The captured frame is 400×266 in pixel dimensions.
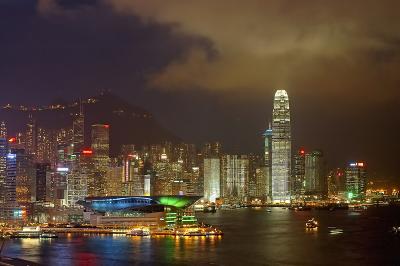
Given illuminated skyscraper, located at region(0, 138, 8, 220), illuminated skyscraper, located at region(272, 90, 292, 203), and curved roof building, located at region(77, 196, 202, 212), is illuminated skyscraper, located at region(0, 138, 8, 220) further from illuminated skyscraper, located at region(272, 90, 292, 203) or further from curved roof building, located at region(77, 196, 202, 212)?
illuminated skyscraper, located at region(272, 90, 292, 203)

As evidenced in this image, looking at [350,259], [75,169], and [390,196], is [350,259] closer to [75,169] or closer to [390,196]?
[75,169]

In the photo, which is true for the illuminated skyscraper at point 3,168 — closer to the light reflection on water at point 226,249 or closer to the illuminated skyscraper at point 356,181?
the light reflection on water at point 226,249

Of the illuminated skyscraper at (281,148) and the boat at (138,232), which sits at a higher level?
the illuminated skyscraper at (281,148)

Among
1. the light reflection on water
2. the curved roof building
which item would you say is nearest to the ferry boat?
the light reflection on water

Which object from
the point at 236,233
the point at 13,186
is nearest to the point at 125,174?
A: the point at 13,186

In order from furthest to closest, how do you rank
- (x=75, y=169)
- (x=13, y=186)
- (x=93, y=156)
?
(x=93, y=156) < (x=75, y=169) < (x=13, y=186)

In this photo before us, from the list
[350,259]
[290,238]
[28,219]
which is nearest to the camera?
[350,259]

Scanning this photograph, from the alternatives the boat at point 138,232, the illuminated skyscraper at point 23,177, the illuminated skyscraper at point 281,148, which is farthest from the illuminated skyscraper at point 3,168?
the illuminated skyscraper at point 281,148
